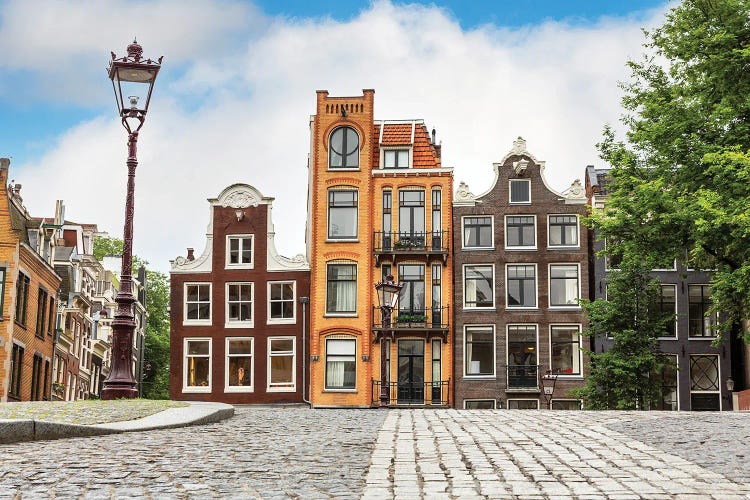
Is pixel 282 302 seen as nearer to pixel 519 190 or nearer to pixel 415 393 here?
pixel 415 393

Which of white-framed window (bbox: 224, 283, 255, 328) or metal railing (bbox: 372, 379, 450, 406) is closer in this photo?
metal railing (bbox: 372, 379, 450, 406)

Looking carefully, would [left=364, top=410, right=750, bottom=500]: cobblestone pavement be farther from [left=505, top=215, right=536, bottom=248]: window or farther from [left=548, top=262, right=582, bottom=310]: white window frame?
[left=505, top=215, right=536, bottom=248]: window

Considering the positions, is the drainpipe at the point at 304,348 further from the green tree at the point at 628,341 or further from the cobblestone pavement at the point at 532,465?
the cobblestone pavement at the point at 532,465

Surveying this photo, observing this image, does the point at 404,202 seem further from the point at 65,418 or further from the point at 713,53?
the point at 65,418

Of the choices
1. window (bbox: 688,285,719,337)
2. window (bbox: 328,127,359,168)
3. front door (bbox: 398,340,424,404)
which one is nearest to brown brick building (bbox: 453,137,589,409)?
front door (bbox: 398,340,424,404)

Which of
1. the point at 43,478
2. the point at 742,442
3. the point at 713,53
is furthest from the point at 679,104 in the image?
the point at 43,478

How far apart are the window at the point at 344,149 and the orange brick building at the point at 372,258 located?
0.05 metres

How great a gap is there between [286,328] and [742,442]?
3808 centimetres

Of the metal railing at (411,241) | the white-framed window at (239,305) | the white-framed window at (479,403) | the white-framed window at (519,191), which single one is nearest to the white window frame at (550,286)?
the white-framed window at (519,191)

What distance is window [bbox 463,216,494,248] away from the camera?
52.3 metres

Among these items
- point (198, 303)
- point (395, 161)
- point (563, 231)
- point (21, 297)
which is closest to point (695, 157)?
point (563, 231)

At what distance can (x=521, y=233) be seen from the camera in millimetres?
51938

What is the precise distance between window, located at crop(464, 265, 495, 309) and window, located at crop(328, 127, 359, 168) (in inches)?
293

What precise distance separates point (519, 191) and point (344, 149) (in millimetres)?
8495
